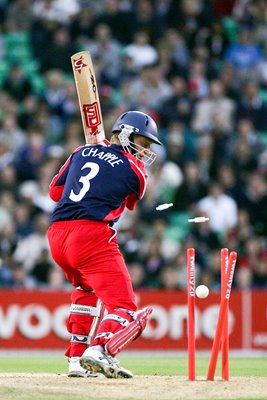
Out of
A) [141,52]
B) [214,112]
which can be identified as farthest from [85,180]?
[141,52]

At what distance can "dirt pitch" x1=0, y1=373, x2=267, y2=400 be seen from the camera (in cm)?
761

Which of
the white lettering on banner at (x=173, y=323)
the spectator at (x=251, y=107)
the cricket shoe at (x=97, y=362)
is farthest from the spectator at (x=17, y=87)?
the cricket shoe at (x=97, y=362)

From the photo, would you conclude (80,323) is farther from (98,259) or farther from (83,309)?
(98,259)

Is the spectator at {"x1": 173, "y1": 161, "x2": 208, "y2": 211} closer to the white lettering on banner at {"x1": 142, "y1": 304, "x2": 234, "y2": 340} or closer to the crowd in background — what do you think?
the crowd in background

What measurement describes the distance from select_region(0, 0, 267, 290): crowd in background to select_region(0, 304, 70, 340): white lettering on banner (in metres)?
0.37

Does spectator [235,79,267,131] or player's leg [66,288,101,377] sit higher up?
spectator [235,79,267,131]

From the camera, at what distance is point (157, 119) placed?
18.4 metres

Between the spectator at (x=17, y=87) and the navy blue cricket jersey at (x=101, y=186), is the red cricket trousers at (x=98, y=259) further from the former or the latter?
the spectator at (x=17, y=87)

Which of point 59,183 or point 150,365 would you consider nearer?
point 59,183

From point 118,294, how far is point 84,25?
11.6 metres

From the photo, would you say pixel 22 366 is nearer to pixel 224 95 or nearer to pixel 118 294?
pixel 118 294

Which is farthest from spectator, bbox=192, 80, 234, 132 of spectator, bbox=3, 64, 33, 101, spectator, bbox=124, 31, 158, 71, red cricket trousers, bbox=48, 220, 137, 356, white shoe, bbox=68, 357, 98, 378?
red cricket trousers, bbox=48, 220, 137, 356

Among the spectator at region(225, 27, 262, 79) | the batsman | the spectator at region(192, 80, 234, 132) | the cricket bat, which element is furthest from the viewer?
the spectator at region(225, 27, 262, 79)

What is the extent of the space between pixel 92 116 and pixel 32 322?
680 cm
